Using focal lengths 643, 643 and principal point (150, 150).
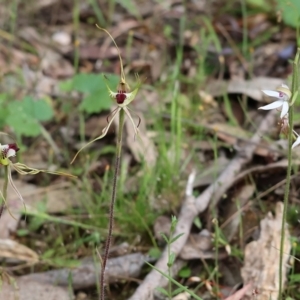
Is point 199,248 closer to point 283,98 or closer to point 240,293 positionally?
point 240,293

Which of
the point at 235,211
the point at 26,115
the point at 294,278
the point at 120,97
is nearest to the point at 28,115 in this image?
the point at 26,115

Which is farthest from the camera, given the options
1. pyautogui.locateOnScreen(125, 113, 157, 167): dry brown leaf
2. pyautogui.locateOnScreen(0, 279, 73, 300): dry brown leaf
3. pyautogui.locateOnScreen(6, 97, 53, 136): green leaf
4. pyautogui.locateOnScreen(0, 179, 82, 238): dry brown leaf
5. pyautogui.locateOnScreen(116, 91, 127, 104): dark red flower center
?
pyautogui.locateOnScreen(6, 97, 53, 136): green leaf

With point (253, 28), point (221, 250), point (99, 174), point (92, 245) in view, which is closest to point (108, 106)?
point (99, 174)

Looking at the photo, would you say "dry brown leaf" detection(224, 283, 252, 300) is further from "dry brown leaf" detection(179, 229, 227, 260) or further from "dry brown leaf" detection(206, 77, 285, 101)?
"dry brown leaf" detection(206, 77, 285, 101)

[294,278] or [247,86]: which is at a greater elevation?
[247,86]

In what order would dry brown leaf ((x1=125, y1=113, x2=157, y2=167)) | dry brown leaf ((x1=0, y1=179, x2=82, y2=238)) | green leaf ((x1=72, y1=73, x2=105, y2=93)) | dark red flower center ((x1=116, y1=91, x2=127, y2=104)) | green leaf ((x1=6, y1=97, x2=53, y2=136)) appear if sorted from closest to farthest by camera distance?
dark red flower center ((x1=116, y1=91, x2=127, y2=104)), dry brown leaf ((x1=0, y1=179, x2=82, y2=238)), dry brown leaf ((x1=125, y1=113, x2=157, y2=167)), green leaf ((x1=6, y1=97, x2=53, y2=136)), green leaf ((x1=72, y1=73, x2=105, y2=93))

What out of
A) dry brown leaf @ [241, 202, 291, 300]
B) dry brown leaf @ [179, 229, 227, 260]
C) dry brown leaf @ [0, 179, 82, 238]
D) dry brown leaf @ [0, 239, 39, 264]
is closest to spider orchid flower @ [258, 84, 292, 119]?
dry brown leaf @ [241, 202, 291, 300]

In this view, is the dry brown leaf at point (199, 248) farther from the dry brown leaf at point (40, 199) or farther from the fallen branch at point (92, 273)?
the dry brown leaf at point (40, 199)
